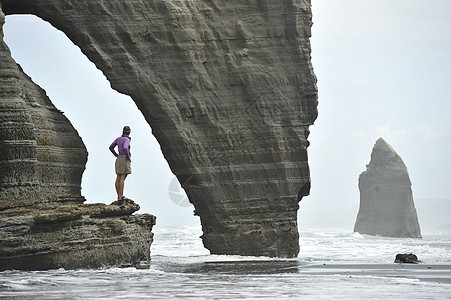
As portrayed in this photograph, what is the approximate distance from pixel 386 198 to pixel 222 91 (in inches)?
2116

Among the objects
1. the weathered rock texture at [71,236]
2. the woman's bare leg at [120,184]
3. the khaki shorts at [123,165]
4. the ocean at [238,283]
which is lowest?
the ocean at [238,283]

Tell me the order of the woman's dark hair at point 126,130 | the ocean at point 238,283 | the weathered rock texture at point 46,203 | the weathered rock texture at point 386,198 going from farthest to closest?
the weathered rock texture at point 386,198
the woman's dark hair at point 126,130
the weathered rock texture at point 46,203
the ocean at point 238,283

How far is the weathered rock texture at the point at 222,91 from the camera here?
20.8m

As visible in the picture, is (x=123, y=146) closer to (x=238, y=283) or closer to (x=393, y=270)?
(x=238, y=283)

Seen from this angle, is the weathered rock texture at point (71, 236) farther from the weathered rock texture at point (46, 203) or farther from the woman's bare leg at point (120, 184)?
the woman's bare leg at point (120, 184)

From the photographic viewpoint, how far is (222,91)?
21.5 meters

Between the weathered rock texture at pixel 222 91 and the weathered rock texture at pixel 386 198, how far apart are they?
49914mm

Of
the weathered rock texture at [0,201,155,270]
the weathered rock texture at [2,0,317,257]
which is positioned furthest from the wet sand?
the weathered rock texture at [2,0,317,257]

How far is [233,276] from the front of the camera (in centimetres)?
1367

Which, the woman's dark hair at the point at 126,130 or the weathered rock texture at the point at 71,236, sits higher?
the woman's dark hair at the point at 126,130

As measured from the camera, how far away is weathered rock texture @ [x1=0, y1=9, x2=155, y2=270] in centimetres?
1473

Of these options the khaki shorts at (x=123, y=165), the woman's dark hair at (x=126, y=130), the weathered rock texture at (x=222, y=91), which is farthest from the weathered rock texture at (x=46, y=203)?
the weathered rock texture at (x=222, y=91)

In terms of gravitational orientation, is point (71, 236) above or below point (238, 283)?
above

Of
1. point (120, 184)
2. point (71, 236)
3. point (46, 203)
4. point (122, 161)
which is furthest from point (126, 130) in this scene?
point (71, 236)
